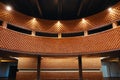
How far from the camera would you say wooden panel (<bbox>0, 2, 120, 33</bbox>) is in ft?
29.0

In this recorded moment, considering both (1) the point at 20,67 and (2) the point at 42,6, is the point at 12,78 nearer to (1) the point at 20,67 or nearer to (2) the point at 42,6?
(1) the point at 20,67

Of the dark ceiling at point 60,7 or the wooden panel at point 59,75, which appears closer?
the dark ceiling at point 60,7

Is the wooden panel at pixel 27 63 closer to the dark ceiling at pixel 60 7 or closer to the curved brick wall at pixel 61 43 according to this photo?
the curved brick wall at pixel 61 43

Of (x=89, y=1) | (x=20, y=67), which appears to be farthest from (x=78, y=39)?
(x=20, y=67)

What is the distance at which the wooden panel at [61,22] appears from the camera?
8.84m

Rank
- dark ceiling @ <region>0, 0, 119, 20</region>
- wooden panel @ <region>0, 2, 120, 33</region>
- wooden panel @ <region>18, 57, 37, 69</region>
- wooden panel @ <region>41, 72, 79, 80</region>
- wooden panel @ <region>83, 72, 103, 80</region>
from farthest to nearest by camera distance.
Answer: wooden panel @ <region>18, 57, 37, 69</region>
wooden panel @ <region>41, 72, 79, 80</region>
wooden panel @ <region>83, 72, 103, 80</region>
dark ceiling @ <region>0, 0, 119, 20</region>
wooden panel @ <region>0, 2, 120, 33</region>

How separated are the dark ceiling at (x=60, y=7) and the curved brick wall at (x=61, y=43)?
84.2 inches

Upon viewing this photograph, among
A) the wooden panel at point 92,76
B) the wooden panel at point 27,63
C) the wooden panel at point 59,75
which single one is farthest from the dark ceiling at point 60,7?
the wooden panel at point 92,76

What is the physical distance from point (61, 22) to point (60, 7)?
154 centimetres

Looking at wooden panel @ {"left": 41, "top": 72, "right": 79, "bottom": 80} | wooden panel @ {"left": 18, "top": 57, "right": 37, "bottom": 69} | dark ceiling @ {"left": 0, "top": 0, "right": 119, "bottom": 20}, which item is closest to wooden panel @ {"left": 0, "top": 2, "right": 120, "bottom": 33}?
dark ceiling @ {"left": 0, "top": 0, "right": 119, "bottom": 20}

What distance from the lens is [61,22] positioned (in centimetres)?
1073

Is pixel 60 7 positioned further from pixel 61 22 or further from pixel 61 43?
pixel 61 43

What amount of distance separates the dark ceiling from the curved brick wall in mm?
2139

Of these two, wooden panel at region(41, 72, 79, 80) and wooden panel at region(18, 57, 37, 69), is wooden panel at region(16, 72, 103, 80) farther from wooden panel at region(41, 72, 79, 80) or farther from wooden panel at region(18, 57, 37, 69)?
wooden panel at region(18, 57, 37, 69)
